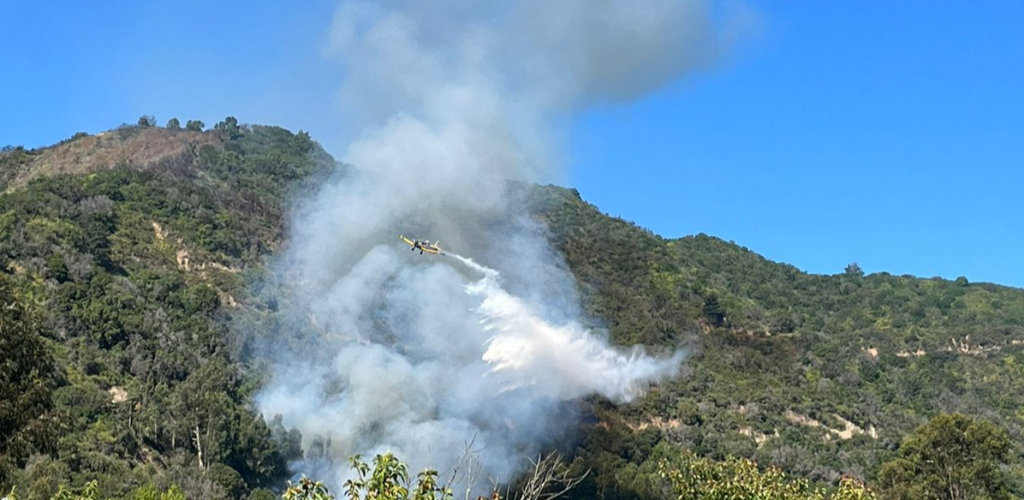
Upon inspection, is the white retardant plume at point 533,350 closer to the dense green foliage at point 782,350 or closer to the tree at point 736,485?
the dense green foliage at point 782,350

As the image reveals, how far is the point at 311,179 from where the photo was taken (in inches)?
6629

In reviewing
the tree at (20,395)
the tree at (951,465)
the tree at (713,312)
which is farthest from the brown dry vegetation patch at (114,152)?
the tree at (20,395)

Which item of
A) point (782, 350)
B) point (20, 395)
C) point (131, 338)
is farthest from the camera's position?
point (782, 350)

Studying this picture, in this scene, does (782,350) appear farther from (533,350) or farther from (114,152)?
(114,152)

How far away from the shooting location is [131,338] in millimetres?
89875

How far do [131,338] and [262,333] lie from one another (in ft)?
47.5

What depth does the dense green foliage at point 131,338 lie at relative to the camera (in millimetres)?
51875

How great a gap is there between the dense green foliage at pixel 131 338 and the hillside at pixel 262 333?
8.1 inches

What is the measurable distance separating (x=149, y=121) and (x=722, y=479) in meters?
178

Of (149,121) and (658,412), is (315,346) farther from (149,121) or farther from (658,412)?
(149,121)

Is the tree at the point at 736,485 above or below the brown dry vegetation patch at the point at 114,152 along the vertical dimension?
below

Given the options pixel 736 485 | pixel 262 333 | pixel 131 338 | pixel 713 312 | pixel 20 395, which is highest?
pixel 713 312

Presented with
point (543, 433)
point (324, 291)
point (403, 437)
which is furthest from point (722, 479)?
point (324, 291)

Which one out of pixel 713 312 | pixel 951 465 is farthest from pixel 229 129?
pixel 951 465
